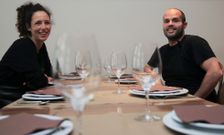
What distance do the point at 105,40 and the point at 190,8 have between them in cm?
85

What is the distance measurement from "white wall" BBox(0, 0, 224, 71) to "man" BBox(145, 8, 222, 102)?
639 mm

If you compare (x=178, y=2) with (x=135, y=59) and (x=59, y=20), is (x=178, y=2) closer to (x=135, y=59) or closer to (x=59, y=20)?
(x=59, y=20)

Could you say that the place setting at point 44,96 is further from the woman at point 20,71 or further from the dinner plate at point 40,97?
the woman at point 20,71

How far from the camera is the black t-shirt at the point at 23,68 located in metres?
1.58

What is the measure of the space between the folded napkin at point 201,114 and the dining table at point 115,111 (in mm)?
43

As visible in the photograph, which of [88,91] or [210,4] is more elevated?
[210,4]

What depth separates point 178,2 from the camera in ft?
9.16

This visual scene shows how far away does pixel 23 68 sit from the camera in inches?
64.0

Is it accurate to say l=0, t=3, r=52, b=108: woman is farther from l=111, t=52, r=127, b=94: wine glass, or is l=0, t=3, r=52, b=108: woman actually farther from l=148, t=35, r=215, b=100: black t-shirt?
l=148, t=35, r=215, b=100: black t-shirt

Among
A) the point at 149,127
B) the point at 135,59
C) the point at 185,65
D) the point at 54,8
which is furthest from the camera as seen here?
the point at 54,8

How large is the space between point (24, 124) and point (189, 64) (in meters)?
1.52

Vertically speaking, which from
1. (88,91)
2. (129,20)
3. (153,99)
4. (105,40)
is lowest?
(153,99)

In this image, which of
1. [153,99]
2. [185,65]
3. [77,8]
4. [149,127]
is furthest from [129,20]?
[149,127]

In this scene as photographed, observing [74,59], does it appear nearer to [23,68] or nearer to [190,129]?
[190,129]
